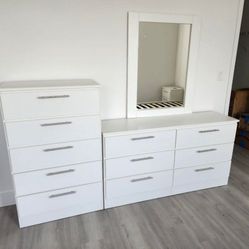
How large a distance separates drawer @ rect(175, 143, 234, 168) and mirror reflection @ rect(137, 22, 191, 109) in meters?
0.56

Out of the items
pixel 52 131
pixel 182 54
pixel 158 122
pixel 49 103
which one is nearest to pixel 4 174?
pixel 52 131

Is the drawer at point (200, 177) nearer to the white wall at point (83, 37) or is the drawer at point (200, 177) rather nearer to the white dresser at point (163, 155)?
the white dresser at point (163, 155)

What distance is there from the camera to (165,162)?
226cm

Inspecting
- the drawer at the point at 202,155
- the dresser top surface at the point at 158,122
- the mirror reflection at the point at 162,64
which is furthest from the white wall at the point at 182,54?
the drawer at the point at 202,155

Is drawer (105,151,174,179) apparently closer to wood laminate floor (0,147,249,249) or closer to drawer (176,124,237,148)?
drawer (176,124,237,148)

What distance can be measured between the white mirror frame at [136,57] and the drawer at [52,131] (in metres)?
0.62

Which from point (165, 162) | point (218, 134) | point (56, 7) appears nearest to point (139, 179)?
point (165, 162)

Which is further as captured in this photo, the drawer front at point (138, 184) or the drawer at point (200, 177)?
the drawer at point (200, 177)

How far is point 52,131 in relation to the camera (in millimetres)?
1819

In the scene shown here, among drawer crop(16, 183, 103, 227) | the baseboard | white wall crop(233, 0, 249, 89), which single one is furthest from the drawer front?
white wall crop(233, 0, 249, 89)

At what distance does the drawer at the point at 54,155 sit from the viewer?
1.80 m

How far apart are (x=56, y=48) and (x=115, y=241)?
169cm

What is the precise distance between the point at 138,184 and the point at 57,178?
758mm

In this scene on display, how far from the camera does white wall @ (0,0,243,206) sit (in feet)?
6.33
